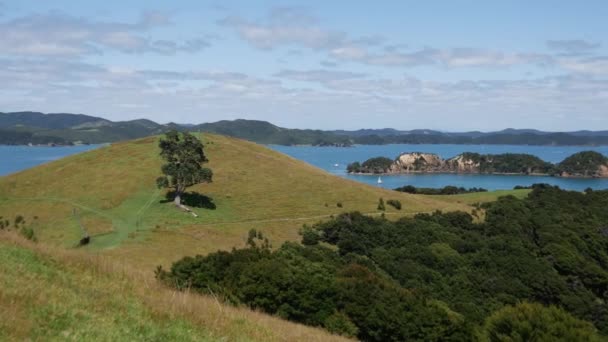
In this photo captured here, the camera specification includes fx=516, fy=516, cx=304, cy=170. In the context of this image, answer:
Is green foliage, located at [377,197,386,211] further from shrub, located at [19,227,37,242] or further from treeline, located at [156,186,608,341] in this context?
shrub, located at [19,227,37,242]

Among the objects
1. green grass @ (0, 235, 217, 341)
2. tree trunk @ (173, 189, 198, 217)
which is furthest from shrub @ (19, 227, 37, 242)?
tree trunk @ (173, 189, 198, 217)

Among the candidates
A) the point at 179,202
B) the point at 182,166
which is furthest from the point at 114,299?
the point at 179,202

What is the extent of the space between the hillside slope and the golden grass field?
0.68ft

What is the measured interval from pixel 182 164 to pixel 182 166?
376 millimetres

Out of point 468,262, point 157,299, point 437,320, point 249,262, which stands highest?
point 157,299

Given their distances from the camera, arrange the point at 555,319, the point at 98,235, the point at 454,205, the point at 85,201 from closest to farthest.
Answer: the point at 555,319
the point at 98,235
the point at 85,201
the point at 454,205

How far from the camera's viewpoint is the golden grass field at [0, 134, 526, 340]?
10570 millimetres

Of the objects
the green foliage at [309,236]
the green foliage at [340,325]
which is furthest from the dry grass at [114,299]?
the green foliage at [309,236]

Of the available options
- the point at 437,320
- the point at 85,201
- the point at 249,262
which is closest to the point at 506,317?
the point at 437,320

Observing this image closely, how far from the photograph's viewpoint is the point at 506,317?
2594 centimetres

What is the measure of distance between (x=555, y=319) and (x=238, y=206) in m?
59.2

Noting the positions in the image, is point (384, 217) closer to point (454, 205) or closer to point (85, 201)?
point (454, 205)

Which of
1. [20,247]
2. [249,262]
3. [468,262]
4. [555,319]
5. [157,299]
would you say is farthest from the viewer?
[468,262]

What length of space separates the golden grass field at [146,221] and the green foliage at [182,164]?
4596 mm
